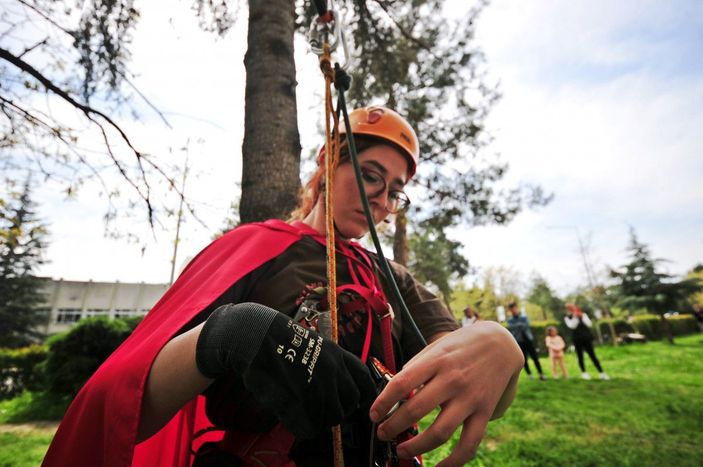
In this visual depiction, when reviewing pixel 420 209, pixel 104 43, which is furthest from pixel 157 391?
pixel 420 209

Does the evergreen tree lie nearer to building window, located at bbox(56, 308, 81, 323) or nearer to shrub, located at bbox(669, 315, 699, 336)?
building window, located at bbox(56, 308, 81, 323)

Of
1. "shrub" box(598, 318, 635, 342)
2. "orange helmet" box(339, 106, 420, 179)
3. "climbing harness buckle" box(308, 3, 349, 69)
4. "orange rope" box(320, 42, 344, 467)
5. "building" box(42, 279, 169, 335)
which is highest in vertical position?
"building" box(42, 279, 169, 335)

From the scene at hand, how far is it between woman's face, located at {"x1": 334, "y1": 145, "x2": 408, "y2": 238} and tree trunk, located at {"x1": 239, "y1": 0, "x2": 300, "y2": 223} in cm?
85

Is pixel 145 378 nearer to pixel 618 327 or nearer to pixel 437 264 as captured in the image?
pixel 437 264

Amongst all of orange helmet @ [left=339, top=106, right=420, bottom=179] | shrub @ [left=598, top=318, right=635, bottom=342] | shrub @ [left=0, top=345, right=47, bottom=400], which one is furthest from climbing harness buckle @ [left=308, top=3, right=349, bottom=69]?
shrub @ [left=598, top=318, right=635, bottom=342]

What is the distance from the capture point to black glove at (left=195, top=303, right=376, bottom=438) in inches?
29.8

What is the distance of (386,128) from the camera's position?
65.0 inches

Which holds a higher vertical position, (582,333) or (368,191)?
(368,191)

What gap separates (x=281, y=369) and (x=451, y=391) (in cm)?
38

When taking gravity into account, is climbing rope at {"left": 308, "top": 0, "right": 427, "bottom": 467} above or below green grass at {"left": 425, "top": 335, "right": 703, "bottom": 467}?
above

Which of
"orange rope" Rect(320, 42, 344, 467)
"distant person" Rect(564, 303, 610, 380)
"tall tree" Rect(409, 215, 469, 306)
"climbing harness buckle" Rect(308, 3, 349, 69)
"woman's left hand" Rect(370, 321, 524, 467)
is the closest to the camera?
"woman's left hand" Rect(370, 321, 524, 467)

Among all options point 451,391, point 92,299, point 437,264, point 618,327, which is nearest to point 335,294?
point 451,391

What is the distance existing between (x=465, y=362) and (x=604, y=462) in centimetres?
459

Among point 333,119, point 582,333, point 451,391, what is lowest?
point 582,333
